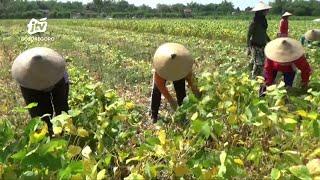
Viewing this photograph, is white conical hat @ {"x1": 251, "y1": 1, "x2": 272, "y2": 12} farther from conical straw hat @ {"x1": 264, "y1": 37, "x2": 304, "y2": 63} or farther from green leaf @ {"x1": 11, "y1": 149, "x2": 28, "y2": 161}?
green leaf @ {"x1": 11, "y1": 149, "x2": 28, "y2": 161}

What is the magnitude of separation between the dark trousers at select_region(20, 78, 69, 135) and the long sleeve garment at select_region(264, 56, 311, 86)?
2143 millimetres

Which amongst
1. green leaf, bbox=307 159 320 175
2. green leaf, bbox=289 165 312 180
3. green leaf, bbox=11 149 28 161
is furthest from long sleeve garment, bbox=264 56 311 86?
green leaf, bbox=11 149 28 161

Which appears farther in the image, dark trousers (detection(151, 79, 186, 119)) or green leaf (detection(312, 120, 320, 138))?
dark trousers (detection(151, 79, 186, 119))

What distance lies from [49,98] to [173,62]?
115cm

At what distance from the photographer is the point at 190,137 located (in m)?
3.09

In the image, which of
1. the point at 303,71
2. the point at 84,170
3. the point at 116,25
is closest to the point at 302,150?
the point at 84,170

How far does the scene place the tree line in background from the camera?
63062 millimetres

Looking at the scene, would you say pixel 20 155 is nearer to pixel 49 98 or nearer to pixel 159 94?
pixel 49 98

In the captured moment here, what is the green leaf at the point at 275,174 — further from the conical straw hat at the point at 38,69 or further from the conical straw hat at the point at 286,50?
the conical straw hat at the point at 286,50

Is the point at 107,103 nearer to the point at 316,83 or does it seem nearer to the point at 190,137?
the point at 190,137

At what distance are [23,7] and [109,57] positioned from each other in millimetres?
69455

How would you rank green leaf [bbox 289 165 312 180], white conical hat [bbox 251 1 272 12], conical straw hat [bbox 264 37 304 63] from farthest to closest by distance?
white conical hat [bbox 251 1 272 12]
conical straw hat [bbox 264 37 304 63]
green leaf [bbox 289 165 312 180]

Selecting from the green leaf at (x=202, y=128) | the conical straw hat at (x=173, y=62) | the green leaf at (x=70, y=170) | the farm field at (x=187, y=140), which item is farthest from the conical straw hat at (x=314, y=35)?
the green leaf at (x=70, y=170)

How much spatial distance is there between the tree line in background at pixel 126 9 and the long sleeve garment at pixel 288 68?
47.0 m
